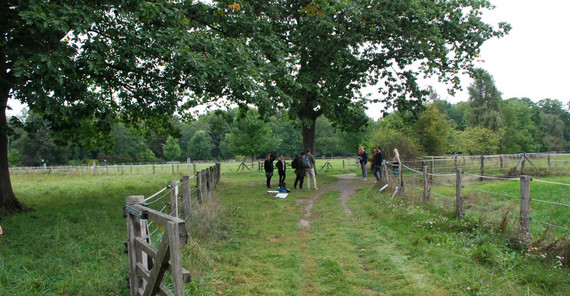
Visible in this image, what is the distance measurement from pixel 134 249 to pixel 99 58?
5.31m

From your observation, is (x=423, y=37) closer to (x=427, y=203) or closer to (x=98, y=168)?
(x=427, y=203)

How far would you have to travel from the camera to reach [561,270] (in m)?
5.32

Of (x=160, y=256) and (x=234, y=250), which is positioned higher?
(x=160, y=256)

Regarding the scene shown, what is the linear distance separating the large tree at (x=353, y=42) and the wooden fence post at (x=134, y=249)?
31.0 feet

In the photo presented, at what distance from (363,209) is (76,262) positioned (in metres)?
7.50

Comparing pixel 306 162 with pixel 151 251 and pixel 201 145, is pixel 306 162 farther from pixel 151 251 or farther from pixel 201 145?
pixel 201 145

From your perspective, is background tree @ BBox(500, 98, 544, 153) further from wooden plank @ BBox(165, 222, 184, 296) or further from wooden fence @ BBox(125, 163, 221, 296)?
wooden plank @ BBox(165, 222, 184, 296)

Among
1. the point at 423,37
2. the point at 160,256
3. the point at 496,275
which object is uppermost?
the point at 423,37

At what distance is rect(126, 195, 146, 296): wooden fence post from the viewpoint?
14.0 ft

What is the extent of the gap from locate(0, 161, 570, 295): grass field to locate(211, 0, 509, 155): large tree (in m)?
6.18

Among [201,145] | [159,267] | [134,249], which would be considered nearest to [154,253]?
[159,267]

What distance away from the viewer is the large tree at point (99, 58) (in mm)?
7305

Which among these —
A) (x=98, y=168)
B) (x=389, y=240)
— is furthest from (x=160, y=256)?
(x=98, y=168)

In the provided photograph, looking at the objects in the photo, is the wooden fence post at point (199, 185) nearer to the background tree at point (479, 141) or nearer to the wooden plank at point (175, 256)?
the wooden plank at point (175, 256)
